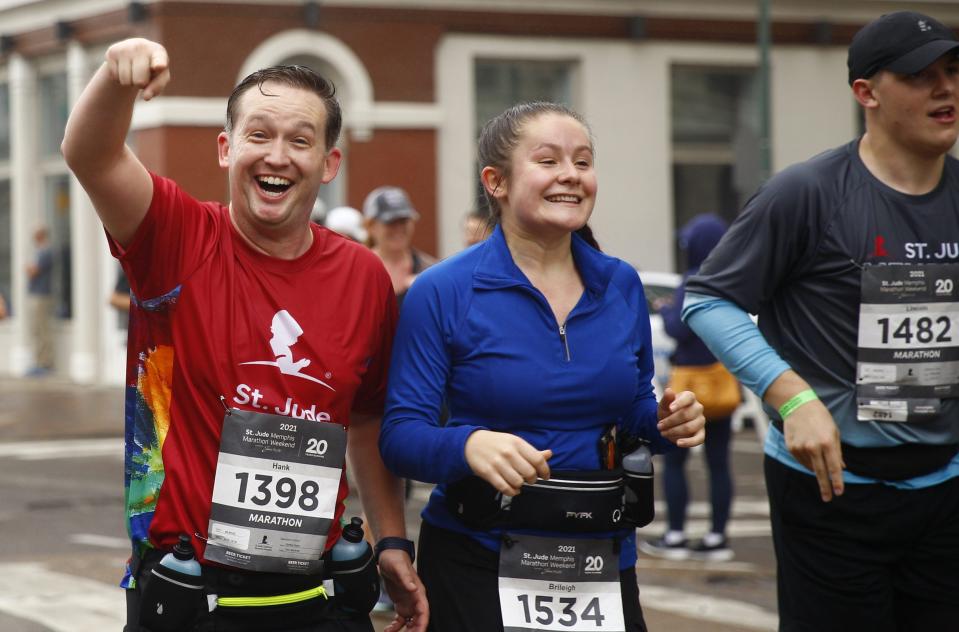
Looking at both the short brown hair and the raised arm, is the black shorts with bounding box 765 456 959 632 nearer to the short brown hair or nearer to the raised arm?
the short brown hair

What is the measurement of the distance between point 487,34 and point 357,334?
18.5m

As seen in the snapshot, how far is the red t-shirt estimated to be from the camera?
11.1 ft

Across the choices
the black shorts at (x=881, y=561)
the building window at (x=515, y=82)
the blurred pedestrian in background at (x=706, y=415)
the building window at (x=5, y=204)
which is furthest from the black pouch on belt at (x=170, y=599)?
the building window at (x=5, y=204)

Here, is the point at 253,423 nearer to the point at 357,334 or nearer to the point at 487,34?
the point at 357,334

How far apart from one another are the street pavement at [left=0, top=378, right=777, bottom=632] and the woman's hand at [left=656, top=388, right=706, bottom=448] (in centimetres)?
338

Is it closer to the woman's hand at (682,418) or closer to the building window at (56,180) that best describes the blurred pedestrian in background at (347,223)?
the woman's hand at (682,418)

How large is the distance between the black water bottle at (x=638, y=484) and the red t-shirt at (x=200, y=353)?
0.64m

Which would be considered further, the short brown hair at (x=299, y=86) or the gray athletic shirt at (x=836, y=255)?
the gray athletic shirt at (x=836, y=255)

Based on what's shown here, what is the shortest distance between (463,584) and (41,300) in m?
19.8

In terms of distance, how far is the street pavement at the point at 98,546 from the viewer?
23.0ft

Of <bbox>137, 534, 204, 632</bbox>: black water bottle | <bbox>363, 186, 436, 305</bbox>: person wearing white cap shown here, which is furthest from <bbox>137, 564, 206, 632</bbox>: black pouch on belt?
<bbox>363, 186, 436, 305</bbox>: person wearing white cap

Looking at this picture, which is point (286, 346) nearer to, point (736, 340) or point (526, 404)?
point (526, 404)

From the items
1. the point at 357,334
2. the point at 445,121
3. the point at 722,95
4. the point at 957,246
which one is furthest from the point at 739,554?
the point at 722,95

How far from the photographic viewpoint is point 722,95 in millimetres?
23328
